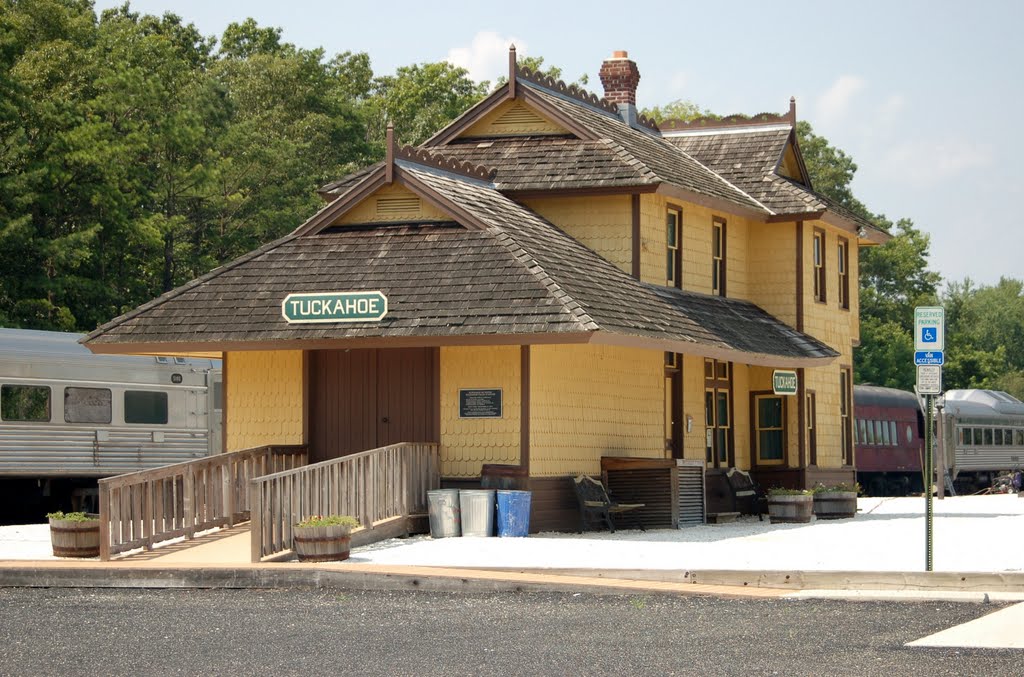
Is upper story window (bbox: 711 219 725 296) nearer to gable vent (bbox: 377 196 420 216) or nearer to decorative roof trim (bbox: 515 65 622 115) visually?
decorative roof trim (bbox: 515 65 622 115)

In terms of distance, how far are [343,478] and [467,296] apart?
315cm

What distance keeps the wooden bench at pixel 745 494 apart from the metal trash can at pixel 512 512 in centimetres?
746

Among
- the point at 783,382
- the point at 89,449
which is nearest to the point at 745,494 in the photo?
the point at 783,382

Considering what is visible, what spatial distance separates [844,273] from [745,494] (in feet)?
21.4

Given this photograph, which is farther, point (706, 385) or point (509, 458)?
point (706, 385)

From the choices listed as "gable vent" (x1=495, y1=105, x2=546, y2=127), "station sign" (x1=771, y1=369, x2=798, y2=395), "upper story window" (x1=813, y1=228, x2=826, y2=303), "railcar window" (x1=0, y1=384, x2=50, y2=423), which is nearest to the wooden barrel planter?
"railcar window" (x1=0, y1=384, x2=50, y2=423)

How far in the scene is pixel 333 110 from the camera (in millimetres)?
62719

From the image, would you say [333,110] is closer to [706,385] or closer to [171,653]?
[706,385]

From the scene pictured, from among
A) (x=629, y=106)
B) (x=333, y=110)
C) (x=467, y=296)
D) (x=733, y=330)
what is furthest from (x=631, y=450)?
(x=333, y=110)

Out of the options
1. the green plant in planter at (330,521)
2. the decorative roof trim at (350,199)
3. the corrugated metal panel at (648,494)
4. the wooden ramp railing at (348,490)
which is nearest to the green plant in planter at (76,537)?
the wooden ramp railing at (348,490)

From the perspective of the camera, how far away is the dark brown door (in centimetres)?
2219

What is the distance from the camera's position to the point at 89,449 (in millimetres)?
29188

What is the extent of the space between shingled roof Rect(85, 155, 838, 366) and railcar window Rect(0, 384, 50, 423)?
5.65m

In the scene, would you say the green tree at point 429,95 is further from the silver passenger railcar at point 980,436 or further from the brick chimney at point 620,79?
the brick chimney at point 620,79
